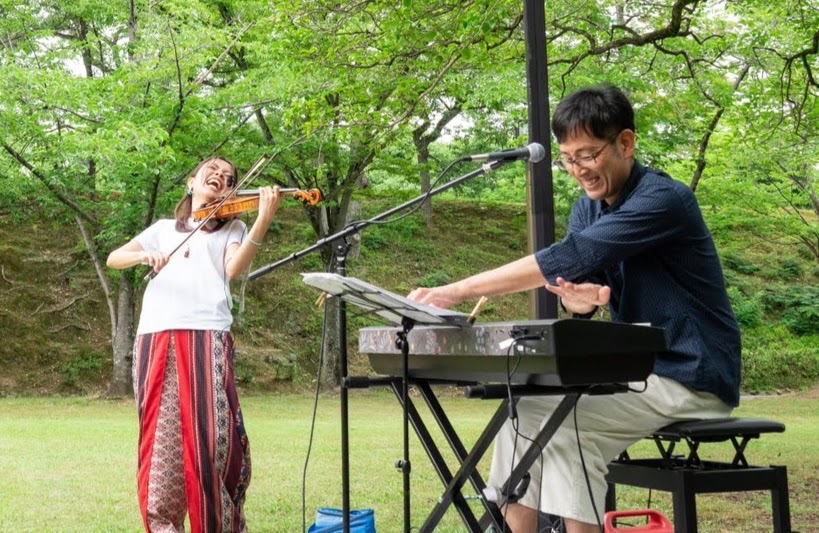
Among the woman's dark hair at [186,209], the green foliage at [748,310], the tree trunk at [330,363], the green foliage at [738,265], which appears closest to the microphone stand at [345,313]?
the woman's dark hair at [186,209]

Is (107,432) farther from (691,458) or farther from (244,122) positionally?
(691,458)

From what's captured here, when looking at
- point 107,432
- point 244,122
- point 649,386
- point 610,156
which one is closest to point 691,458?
point 649,386

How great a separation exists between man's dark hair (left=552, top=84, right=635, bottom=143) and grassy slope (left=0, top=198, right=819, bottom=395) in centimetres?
1353

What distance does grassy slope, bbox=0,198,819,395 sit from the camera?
52.5 feet

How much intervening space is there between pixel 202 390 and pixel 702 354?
205 centimetres

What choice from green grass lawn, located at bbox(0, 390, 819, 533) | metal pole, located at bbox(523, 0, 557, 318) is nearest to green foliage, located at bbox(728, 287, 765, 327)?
green grass lawn, located at bbox(0, 390, 819, 533)

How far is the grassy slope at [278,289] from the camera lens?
16.0 metres

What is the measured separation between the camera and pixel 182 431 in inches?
154

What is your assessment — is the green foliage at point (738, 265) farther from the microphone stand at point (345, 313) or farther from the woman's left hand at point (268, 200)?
the microphone stand at point (345, 313)

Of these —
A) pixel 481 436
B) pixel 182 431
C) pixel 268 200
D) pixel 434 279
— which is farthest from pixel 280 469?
pixel 434 279

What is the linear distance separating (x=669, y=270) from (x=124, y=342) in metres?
13.1

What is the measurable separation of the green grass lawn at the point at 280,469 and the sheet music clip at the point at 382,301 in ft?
7.91

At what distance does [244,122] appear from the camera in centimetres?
1517

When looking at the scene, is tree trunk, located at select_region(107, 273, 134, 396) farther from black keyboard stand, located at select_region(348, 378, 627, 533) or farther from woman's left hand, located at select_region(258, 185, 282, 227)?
black keyboard stand, located at select_region(348, 378, 627, 533)
